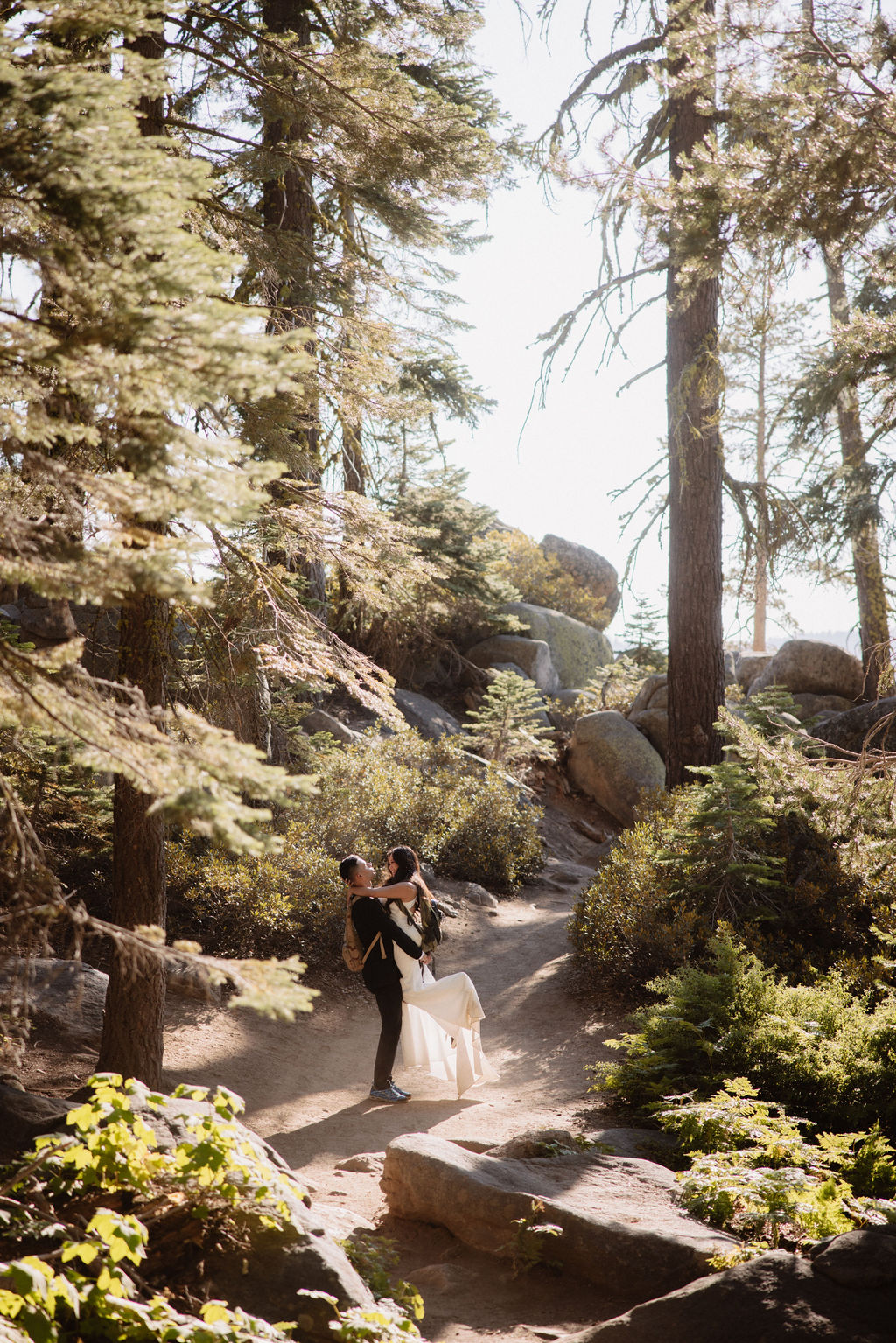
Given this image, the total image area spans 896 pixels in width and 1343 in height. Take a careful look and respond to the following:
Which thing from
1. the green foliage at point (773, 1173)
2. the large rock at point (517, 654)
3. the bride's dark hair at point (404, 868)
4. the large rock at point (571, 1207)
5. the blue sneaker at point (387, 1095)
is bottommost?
the blue sneaker at point (387, 1095)

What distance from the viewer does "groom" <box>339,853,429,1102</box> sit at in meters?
6.20

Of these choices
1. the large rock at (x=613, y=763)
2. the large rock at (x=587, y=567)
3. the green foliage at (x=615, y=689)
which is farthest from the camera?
the large rock at (x=587, y=567)

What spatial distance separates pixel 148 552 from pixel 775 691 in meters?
7.85

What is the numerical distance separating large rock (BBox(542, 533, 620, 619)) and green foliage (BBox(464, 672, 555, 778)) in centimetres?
884

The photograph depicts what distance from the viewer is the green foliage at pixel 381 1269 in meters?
3.50

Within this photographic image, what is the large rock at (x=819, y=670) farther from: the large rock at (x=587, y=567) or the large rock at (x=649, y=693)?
the large rock at (x=587, y=567)

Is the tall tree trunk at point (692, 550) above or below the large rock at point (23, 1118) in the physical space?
above

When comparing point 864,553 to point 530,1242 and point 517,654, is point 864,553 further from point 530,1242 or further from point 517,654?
point 530,1242

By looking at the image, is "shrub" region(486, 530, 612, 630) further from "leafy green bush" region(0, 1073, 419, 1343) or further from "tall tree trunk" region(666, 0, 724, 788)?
"leafy green bush" region(0, 1073, 419, 1343)

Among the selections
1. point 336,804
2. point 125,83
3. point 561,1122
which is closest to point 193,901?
point 336,804

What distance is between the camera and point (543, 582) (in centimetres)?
2230

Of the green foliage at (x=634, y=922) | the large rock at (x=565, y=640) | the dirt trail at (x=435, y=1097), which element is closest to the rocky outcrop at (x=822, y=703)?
the large rock at (x=565, y=640)

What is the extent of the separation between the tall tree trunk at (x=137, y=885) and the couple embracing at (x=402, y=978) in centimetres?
160

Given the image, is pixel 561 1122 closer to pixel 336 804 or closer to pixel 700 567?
pixel 336 804
